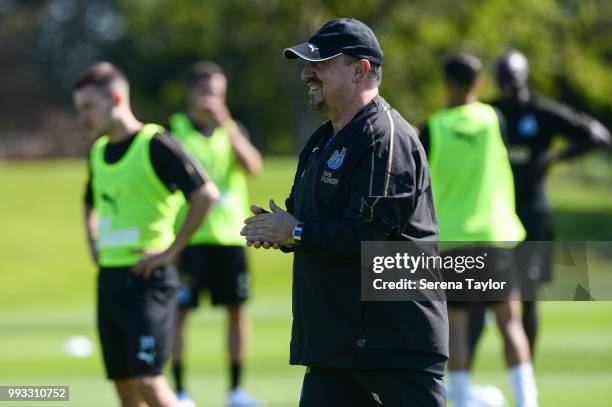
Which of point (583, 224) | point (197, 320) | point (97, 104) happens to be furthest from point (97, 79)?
point (583, 224)

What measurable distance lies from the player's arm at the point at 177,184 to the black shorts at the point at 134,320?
12 centimetres

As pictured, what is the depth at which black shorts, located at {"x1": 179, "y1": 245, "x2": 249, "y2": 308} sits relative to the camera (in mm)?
11094

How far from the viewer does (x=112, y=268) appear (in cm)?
779

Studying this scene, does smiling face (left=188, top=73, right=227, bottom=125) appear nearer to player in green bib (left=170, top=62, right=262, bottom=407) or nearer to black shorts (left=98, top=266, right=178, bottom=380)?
player in green bib (left=170, top=62, right=262, bottom=407)

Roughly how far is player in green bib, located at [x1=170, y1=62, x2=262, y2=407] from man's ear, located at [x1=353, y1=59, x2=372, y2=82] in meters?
5.46

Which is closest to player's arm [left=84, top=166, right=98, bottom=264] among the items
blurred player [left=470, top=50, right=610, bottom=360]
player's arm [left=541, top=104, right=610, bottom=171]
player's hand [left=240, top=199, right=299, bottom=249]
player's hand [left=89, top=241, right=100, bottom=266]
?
player's hand [left=89, top=241, right=100, bottom=266]

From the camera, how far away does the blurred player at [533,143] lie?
10.3 meters

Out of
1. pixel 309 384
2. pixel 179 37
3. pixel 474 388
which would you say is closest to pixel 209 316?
pixel 474 388

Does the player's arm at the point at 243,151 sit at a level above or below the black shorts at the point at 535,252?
above

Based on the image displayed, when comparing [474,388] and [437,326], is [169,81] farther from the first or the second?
[437,326]

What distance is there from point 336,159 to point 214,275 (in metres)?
5.83

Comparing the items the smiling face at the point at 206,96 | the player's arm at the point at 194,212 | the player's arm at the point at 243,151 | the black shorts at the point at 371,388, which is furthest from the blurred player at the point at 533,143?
the black shorts at the point at 371,388

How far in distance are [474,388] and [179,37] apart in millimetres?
39724

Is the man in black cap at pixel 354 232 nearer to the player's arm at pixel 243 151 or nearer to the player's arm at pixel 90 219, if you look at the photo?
the player's arm at pixel 90 219
